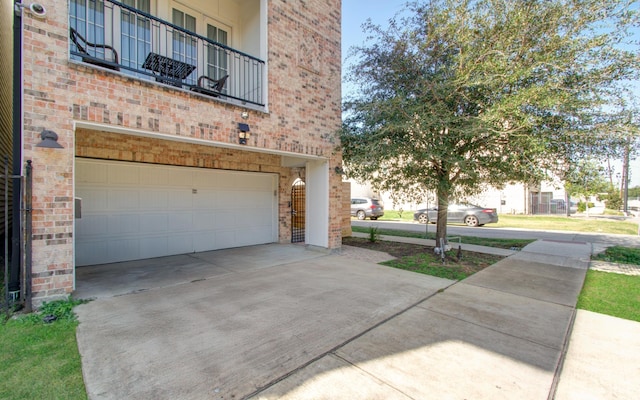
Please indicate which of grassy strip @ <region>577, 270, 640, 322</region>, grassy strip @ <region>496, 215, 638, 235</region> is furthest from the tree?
grassy strip @ <region>496, 215, 638, 235</region>

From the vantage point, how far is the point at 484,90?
5977 millimetres

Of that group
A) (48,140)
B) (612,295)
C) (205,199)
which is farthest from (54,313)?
(612,295)

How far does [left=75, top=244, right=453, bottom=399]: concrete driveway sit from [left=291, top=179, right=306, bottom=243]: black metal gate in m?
3.16

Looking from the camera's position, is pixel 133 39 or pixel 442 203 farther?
pixel 442 203

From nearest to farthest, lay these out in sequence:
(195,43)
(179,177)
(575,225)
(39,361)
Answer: (39,361)
(195,43)
(179,177)
(575,225)

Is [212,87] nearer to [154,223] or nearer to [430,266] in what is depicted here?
[154,223]

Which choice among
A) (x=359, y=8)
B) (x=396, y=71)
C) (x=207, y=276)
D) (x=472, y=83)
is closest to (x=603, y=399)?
(x=472, y=83)

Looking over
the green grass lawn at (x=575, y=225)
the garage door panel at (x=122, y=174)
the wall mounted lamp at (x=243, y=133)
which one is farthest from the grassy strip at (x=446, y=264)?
the garage door panel at (x=122, y=174)

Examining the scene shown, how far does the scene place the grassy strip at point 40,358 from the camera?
2363mm

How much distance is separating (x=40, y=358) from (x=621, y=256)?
39.2ft

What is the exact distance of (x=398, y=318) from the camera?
150 inches

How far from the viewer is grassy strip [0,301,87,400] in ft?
7.75

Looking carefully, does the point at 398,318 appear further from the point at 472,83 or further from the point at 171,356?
the point at 472,83

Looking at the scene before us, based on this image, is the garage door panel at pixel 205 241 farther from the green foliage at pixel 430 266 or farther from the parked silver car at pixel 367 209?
the parked silver car at pixel 367 209
